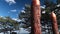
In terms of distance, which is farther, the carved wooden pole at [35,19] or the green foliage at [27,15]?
the green foliage at [27,15]

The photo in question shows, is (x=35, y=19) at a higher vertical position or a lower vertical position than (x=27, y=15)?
lower

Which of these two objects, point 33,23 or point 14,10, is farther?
point 14,10

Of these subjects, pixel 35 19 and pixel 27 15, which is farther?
pixel 27 15

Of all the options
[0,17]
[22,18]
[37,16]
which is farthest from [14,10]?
[37,16]

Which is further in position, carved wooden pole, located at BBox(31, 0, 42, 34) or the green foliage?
the green foliage

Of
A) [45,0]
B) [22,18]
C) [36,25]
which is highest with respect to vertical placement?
[45,0]

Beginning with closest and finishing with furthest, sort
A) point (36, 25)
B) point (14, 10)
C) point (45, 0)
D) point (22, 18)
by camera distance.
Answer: point (36, 25), point (45, 0), point (22, 18), point (14, 10)

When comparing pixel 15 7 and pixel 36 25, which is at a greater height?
pixel 15 7

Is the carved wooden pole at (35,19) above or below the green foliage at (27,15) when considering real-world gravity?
below

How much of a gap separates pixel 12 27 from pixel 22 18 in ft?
8.16

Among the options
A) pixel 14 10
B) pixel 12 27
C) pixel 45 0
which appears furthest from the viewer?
pixel 14 10

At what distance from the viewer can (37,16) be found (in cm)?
192

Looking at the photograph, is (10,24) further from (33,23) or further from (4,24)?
(33,23)

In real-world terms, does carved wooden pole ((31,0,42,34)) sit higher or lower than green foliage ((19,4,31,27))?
lower
